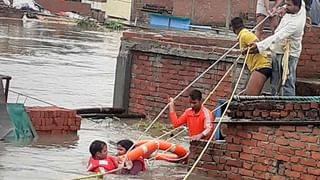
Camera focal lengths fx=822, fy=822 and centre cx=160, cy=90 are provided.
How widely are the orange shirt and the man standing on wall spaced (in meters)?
1.02

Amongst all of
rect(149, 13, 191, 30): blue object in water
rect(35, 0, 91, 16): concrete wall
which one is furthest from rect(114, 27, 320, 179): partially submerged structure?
rect(35, 0, 91, 16): concrete wall

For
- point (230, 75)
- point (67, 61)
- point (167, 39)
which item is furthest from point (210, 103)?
point (67, 61)

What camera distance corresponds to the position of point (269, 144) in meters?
9.38

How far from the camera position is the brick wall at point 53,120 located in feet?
41.2

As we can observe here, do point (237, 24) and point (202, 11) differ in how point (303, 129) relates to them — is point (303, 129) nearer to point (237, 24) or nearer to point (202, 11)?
point (237, 24)

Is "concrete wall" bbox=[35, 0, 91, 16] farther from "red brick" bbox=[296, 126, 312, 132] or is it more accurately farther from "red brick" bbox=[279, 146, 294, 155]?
"red brick" bbox=[296, 126, 312, 132]

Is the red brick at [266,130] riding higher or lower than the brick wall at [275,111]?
lower

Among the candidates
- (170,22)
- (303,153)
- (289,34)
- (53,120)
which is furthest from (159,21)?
(303,153)

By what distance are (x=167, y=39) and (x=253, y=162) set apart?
6.35 metres

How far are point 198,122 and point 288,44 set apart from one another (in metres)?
1.60

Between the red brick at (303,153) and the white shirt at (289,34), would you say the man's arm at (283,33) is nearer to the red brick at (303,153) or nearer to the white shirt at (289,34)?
the white shirt at (289,34)

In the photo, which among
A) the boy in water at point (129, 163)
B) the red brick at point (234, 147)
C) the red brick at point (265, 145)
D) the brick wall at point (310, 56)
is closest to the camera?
the red brick at point (265, 145)

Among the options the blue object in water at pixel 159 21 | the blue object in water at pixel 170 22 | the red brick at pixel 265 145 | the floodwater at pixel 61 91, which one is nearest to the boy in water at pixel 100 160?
the floodwater at pixel 61 91

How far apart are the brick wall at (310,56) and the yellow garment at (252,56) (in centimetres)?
127
